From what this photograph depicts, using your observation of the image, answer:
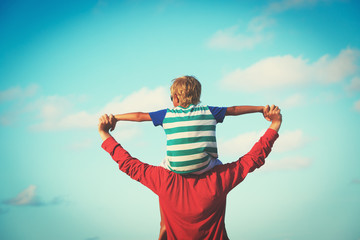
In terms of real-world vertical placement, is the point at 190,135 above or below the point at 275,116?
below

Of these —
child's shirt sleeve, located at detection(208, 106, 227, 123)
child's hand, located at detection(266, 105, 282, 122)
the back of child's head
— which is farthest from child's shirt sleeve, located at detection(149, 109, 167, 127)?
child's hand, located at detection(266, 105, 282, 122)

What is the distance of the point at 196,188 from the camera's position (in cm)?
315

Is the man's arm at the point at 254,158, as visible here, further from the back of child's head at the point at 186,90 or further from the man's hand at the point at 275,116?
the back of child's head at the point at 186,90

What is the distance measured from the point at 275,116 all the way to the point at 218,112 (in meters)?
0.70

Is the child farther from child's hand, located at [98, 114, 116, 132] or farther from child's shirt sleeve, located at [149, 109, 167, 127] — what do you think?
child's hand, located at [98, 114, 116, 132]

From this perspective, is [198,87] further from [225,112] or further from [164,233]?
[164,233]

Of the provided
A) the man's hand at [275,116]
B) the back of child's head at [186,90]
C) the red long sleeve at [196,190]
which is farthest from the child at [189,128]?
the man's hand at [275,116]

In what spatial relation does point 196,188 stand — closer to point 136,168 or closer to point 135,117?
point 136,168

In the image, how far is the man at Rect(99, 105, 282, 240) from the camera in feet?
10.3

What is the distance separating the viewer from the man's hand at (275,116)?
337cm

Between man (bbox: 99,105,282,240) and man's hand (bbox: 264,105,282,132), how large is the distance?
1 centimetres

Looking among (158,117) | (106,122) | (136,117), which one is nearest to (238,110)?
(158,117)

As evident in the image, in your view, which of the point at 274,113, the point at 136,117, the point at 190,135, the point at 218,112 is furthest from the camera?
the point at 274,113

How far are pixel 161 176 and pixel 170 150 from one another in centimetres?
36
